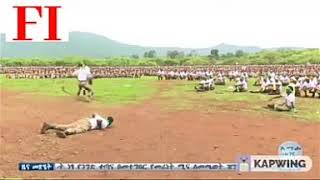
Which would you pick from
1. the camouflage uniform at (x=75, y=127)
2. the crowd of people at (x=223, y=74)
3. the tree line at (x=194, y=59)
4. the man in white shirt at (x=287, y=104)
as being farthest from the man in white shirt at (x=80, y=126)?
the man in white shirt at (x=287, y=104)

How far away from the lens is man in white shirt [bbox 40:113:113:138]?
729 cm

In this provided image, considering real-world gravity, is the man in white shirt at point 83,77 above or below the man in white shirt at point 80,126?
above

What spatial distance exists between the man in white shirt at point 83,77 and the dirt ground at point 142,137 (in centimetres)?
17

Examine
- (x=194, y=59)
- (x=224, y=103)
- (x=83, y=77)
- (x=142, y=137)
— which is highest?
(x=194, y=59)

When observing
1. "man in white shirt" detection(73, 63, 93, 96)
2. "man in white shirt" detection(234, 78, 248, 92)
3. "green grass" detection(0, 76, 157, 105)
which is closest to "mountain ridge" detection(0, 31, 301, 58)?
"man in white shirt" detection(73, 63, 93, 96)

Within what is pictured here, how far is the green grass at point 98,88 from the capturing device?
24.7ft

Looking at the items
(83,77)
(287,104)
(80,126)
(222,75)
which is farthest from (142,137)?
(287,104)

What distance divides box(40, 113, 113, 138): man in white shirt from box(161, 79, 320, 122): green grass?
697 mm

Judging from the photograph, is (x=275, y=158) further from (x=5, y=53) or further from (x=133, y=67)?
(x=5, y=53)

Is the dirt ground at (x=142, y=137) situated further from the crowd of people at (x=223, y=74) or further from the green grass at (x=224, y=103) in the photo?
the crowd of people at (x=223, y=74)

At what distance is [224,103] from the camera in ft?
25.9

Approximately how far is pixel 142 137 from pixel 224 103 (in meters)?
1.14

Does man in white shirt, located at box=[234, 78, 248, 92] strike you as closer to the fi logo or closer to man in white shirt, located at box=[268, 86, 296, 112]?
man in white shirt, located at box=[268, 86, 296, 112]

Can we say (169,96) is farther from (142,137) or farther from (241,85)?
(241,85)
